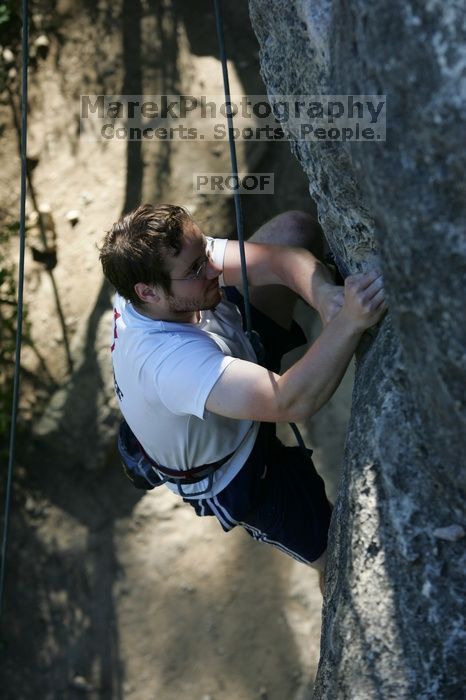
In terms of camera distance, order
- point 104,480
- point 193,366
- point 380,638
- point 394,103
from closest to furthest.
Result: 1. point 394,103
2. point 380,638
3. point 193,366
4. point 104,480

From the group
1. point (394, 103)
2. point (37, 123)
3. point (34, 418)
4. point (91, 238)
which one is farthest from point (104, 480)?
point (394, 103)

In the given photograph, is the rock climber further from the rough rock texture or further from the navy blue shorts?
the rough rock texture

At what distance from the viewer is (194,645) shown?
13.3 feet

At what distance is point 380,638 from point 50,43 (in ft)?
12.7

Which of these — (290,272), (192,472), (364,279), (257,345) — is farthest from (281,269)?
(192,472)

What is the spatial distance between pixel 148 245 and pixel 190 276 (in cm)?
13

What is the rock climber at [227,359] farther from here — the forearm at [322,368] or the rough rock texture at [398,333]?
the rough rock texture at [398,333]

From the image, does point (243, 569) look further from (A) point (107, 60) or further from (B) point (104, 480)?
(A) point (107, 60)

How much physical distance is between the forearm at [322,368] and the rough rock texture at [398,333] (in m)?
0.08

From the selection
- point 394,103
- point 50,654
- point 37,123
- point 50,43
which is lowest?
point 50,654

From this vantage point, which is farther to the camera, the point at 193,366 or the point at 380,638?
the point at 193,366

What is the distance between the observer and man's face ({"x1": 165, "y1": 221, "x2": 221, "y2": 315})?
204cm

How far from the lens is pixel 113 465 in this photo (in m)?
4.39

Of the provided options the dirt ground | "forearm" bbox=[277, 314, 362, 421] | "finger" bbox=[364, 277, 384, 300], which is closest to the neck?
"forearm" bbox=[277, 314, 362, 421]
